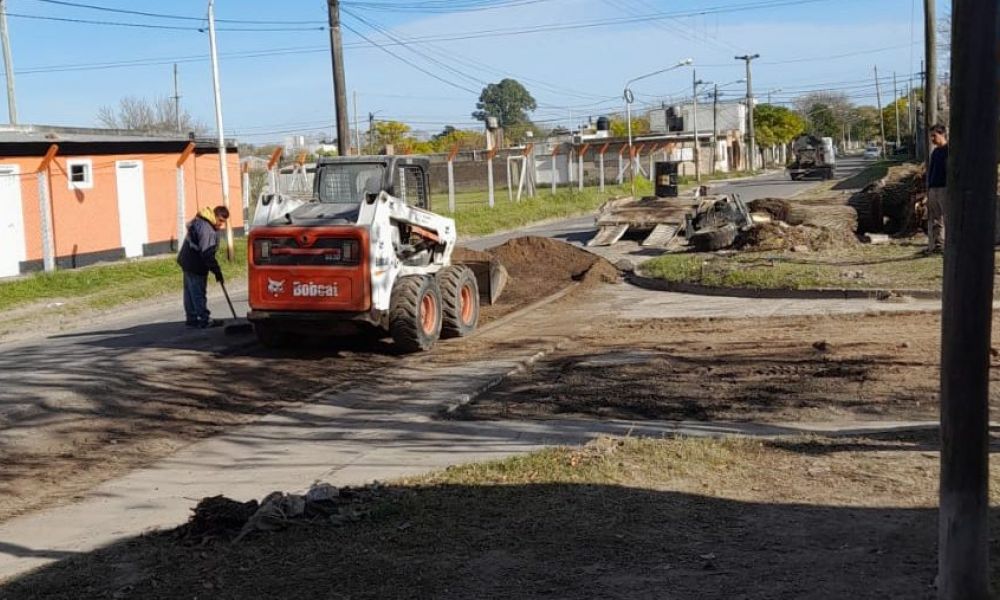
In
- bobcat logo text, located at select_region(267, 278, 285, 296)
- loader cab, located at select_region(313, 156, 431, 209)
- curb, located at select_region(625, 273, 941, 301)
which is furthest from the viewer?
curb, located at select_region(625, 273, 941, 301)

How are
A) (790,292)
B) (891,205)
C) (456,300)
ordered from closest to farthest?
(456,300) → (790,292) → (891,205)

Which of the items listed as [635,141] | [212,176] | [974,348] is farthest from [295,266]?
[635,141]

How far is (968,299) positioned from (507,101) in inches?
6464

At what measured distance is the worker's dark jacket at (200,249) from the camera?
15.6 m

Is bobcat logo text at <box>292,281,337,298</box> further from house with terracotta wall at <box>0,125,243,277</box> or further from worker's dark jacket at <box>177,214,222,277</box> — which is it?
house with terracotta wall at <box>0,125,243,277</box>

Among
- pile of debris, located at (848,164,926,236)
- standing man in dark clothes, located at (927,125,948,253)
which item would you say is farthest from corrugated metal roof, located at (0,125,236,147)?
standing man in dark clothes, located at (927,125,948,253)

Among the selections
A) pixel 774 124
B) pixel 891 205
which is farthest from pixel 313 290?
pixel 774 124

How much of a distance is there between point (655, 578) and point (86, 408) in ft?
23.9

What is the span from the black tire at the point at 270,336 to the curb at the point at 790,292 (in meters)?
7.23

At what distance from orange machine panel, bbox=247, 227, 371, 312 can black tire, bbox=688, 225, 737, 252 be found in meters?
12.2

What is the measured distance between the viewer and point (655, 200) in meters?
29.9

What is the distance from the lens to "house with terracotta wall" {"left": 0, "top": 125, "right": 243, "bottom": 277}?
1035 inches

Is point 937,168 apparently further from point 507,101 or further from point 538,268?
point 507,101

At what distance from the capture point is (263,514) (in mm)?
6270
